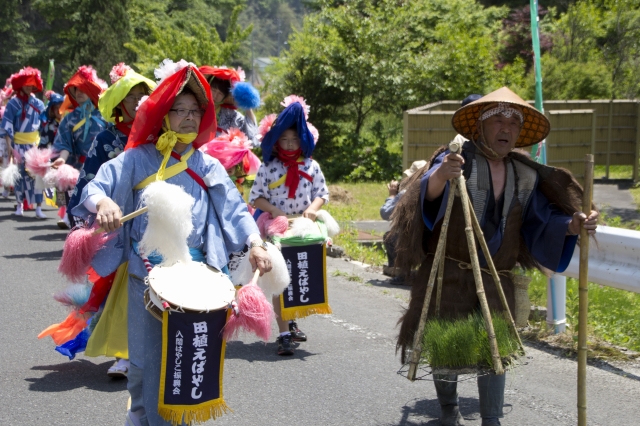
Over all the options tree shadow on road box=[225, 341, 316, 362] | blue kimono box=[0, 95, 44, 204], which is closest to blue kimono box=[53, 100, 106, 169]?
tree shadow on road box=[225, 341, 316, 362]

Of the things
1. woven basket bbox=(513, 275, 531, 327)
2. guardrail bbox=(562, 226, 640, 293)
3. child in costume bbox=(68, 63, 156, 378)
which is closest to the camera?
woven basket bbox=(513, 275, 531, 327)

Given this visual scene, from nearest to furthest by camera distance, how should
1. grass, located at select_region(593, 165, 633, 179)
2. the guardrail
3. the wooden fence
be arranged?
1. the guardrail
2. the wooden fence
3. grass, located at select_region(593, 165, 633, 179)

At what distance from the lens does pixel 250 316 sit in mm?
3711

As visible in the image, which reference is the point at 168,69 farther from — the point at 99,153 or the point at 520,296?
the point at 520,296

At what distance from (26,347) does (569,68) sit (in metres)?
17.1

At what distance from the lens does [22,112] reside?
14.0 m

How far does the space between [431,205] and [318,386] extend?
1.80 m

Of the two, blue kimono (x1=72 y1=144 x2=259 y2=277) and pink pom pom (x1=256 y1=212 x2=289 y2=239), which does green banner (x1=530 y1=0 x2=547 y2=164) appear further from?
blue kimono (x1=72 y1=144 x2=259 y2=277)

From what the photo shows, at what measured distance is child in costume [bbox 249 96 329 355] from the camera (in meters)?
6.68

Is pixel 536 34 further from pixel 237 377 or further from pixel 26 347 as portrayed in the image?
pixel 26 347

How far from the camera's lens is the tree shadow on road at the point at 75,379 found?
5531 mm

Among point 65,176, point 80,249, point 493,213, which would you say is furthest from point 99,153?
point 65,176

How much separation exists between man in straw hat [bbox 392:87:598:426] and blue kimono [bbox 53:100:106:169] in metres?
5.97

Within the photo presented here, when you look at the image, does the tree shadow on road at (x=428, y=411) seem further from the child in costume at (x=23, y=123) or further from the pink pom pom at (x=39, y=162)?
the child in costume at (x=23, y=123)
